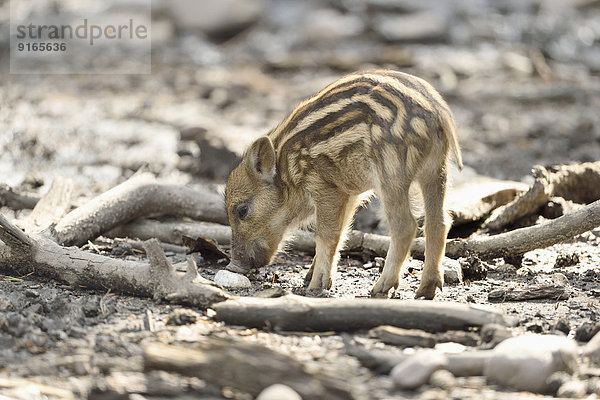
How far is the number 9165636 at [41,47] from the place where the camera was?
1436 centimetres

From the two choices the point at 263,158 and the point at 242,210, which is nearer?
the point at 263,158

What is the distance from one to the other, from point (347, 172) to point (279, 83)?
8091mm

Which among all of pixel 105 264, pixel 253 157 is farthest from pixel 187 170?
pixel 105 264

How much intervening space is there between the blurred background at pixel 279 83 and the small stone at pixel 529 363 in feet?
16.3

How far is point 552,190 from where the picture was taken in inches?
247

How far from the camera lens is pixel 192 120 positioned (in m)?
10.7

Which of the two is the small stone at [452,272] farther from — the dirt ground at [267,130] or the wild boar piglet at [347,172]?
the wild boar piglet at [347,172]

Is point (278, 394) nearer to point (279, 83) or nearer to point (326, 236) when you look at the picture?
point (326, 236)

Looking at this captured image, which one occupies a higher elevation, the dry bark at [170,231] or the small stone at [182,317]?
the dry bark at [170,231]

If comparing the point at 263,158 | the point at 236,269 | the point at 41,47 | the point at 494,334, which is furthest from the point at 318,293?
the point at 41,47

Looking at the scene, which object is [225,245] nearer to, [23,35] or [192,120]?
[192,120]

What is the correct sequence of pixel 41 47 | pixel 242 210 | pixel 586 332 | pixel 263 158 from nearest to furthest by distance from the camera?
pixel 586 332 → pixel 263 158 → pixel 242 210 → pixel 41 47

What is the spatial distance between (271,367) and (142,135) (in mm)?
7327

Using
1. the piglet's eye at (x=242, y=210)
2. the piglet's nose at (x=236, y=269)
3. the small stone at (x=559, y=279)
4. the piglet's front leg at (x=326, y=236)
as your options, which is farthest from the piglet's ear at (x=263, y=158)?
the small stone at (x=559, y=279)
